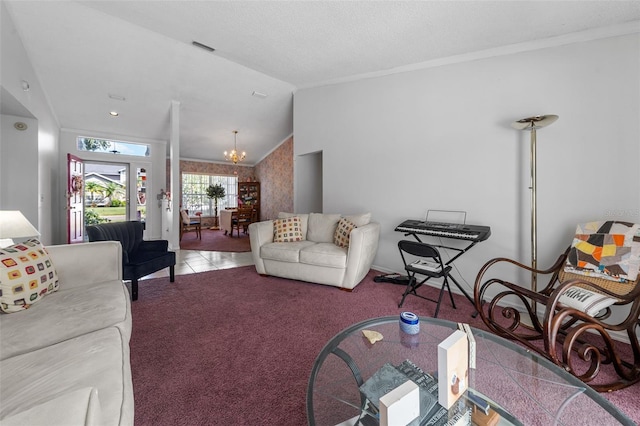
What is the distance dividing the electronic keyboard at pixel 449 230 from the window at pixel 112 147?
6.92m

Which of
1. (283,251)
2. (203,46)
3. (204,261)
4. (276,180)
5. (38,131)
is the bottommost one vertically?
(204,261)

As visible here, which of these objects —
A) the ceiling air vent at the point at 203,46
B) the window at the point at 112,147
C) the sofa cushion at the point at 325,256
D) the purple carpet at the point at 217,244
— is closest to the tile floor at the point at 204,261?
the purple carpet at the point at 217,244

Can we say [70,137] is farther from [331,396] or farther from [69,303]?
[331,396]

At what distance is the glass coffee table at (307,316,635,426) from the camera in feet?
3.17

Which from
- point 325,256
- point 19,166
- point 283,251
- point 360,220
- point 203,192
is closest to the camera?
point 325,256

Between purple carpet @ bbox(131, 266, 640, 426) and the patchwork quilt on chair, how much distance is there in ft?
2.51

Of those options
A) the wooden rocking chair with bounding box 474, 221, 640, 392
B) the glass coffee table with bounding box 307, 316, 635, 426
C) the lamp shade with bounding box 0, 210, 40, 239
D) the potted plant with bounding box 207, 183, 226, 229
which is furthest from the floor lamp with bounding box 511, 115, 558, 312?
the potted plant with bounding box 207, 183, 226, 229

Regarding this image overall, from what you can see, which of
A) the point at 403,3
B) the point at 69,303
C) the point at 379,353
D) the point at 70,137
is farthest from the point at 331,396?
the point at 70,137

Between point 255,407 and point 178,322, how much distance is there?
4.20 feet

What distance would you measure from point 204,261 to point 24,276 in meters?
3.01

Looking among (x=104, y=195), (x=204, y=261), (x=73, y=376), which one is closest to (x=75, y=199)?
(x=104, y=195)

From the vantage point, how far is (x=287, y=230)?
370 cm

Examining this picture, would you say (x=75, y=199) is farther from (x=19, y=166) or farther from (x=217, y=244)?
(x=217, y=244)

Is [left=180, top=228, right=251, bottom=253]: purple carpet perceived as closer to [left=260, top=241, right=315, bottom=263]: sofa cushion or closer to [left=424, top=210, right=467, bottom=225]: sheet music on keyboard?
[left=260, top=241, right=315, bottom=263]: sofa cushion
